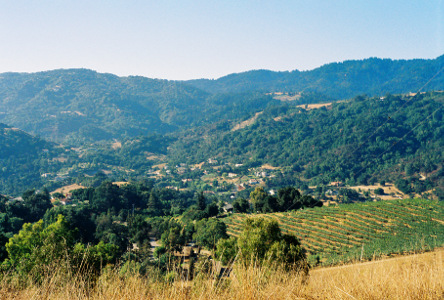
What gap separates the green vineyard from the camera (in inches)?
1113

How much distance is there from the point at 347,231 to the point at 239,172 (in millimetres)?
93887

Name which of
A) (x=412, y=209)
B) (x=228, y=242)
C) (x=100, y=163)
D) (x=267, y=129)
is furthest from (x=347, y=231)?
(x=267, y=129)

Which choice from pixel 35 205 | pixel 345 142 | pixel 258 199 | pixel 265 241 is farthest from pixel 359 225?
pixel 345 142

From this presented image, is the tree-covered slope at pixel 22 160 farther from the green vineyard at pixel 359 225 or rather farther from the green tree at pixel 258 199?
the green vineyard at pixel 359 225

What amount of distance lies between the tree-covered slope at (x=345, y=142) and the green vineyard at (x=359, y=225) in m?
55.8

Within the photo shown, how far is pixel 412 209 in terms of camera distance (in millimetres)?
37250

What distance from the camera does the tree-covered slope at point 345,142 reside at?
107000 mm

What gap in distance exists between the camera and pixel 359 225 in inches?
1336

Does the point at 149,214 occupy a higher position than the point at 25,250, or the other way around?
the point at 25,250

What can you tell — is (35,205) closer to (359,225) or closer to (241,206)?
(241,206)

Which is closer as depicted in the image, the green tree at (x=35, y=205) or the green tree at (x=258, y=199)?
the green tree at (x=35, y=205)

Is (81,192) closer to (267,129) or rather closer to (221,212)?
(221,212)

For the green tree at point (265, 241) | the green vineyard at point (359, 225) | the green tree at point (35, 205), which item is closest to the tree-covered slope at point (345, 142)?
the green vineyard at point (359, 225)

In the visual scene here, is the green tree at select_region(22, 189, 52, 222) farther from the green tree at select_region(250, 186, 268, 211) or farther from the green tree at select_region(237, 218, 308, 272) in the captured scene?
the green tree at select_region(237, 218, 308, 272)
